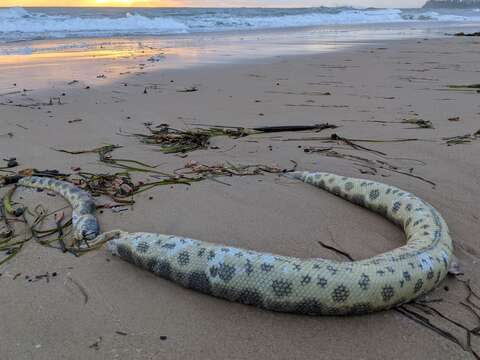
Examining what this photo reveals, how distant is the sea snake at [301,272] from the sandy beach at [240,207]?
0.08 meters

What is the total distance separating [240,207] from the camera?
156 inches

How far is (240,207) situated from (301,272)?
1.43 metres

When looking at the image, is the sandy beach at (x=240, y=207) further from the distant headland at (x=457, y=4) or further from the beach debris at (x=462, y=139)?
the distant headland at (x=457, y=4)

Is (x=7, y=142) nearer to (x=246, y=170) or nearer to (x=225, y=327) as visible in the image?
(x=246, y=170)

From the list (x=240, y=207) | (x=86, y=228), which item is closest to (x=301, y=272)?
(x=240, y=207)

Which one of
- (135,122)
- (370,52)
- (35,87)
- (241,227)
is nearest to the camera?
(241,227)

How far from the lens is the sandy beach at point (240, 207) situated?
2.47 m

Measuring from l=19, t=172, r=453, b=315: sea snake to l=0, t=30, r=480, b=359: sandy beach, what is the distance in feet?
0.25

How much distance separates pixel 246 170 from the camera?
4746 mm

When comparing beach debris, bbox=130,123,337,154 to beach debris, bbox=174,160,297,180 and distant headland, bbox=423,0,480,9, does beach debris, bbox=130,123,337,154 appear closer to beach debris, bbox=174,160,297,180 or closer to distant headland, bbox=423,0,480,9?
beach debris, bbox=174,160,297,180

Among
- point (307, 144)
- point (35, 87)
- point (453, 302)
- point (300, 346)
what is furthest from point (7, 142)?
point (453, 302)

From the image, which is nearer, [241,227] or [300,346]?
[300,346]

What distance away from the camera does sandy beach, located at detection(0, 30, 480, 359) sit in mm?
2471

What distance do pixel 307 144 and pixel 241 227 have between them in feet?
7.20
